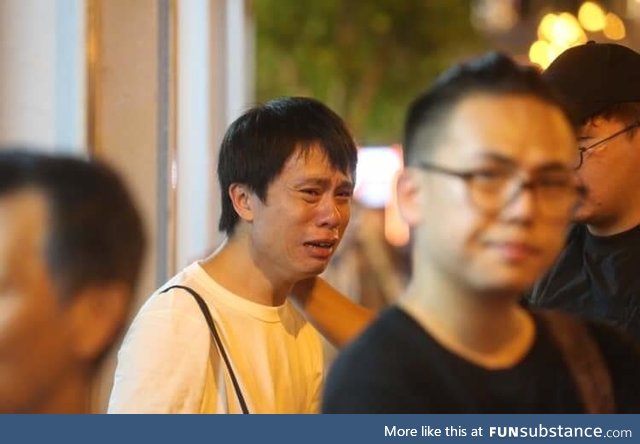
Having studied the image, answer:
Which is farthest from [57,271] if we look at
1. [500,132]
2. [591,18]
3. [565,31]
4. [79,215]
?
[591,18]

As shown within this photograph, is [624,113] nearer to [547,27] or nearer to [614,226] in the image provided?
[614,226]

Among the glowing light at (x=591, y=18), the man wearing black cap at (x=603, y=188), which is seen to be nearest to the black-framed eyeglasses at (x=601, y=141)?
the man wearing black cap at (x=603, y=188)

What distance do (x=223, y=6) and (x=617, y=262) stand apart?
104 inches

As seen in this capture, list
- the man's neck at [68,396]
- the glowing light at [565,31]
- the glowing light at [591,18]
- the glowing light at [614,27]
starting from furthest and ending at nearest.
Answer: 1. the glowing light at [614,27]
2. the glowing light at [591,18]
3. the glowing light at [565,31]
4. the man's neck at [68,396]

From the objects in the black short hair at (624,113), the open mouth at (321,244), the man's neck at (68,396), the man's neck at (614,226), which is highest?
the black short hair at (624,113)

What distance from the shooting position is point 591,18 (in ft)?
23.9

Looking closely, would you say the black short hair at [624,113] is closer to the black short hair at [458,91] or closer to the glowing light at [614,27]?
the black short hair at [458,91]

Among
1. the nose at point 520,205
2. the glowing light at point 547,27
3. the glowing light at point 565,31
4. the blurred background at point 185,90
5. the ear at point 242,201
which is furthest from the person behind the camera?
the glowing light at point 547,27

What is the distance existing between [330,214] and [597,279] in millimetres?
430

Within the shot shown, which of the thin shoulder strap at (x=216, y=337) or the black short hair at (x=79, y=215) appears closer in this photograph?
the black short hair at (x=79, y=215)

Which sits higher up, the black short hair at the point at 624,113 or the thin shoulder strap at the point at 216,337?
the black short hair at the point at 624,113

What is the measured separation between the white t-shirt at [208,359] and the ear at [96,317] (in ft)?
1.19

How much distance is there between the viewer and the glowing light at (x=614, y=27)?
740 centimetres

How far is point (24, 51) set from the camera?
2768 mm
